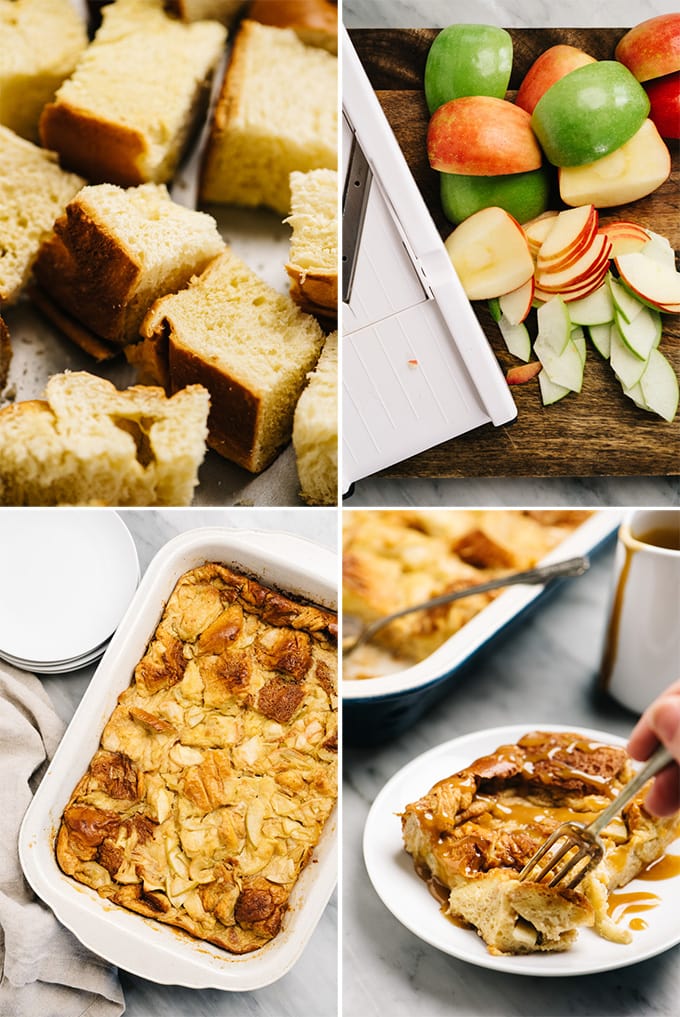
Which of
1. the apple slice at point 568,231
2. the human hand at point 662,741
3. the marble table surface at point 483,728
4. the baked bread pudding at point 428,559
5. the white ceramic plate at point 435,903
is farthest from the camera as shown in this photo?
the baked bread pudding at point 428,559

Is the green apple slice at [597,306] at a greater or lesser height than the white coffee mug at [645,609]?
greater

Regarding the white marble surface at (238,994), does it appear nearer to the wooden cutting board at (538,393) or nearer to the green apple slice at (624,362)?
the wooden cutting board at (538,393)

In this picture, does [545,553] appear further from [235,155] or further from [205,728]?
[235,155]

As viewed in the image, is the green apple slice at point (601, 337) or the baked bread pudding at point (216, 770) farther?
the green apple slice at point (601, 337)

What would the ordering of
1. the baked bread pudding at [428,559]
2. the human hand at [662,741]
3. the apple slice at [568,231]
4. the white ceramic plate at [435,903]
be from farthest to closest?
1. the baked bread pudding at [428,559]
2. the apple slice at [568,231]
3. the white ceramic plate at [435,903]
4. the human hand at [662,741]

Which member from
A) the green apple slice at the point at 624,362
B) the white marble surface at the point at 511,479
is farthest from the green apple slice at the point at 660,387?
the white marble surface at the point at 511,479

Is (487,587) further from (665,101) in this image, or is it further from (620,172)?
(665,101)

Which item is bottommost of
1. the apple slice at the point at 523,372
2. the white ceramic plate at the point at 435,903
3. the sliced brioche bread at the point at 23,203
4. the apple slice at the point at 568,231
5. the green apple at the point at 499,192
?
the white ceramic plate at the point at 435,903
